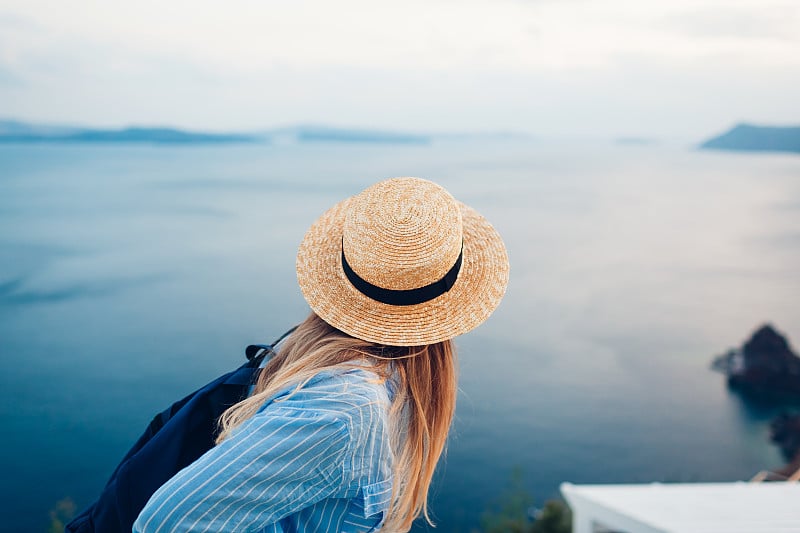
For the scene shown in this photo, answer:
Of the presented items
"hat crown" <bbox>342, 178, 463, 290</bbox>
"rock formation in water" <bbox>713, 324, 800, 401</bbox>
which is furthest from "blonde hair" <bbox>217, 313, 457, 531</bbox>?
"rock formation in water" <bbox>713, 324, 800, 401</bbox>

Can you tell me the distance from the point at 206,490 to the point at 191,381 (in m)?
29.1

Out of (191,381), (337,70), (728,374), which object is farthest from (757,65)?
(191,381)

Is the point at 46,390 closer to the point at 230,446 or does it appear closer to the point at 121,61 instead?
the point at 230,446

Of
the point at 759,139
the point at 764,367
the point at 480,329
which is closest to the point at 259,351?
the point at 480,329

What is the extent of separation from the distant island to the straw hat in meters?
80.2

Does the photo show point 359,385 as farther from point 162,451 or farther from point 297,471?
point 162,451

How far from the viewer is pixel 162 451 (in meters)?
0.93

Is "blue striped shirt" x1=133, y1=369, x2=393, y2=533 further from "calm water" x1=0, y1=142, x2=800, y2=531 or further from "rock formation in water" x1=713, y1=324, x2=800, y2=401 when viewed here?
"rock formation in water" x1=713, y1=324, x2=800, y2=401

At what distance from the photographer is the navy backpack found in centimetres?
92

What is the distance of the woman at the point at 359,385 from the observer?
0.72 metres

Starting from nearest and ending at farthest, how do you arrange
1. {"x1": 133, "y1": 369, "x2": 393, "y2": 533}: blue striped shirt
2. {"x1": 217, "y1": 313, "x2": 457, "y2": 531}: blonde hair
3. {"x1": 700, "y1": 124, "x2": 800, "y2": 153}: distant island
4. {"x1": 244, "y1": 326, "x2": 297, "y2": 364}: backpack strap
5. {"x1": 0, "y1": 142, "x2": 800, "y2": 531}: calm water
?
{"x1": 133, "y1": 369, "x2": 393, "y2": 533}: blue striped shirt
{"x1": 217, "y1": 313, "x2": 457, "y2": 531}: blonde hair
{"x1": 244, "y1": 326, "x2": 297, "y2": 364}: backpack strap
{"x1": 0, "y1": 142, "x2": 800, "y2": 531}: calm water
{"x1": 700, "y1": 124, "x2": 800, "y2": 153}: distant island

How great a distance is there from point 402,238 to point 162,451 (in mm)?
507

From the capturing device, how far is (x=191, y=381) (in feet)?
90.9

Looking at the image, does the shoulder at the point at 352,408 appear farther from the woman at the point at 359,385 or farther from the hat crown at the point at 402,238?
the hat crown at the point at 402,238
